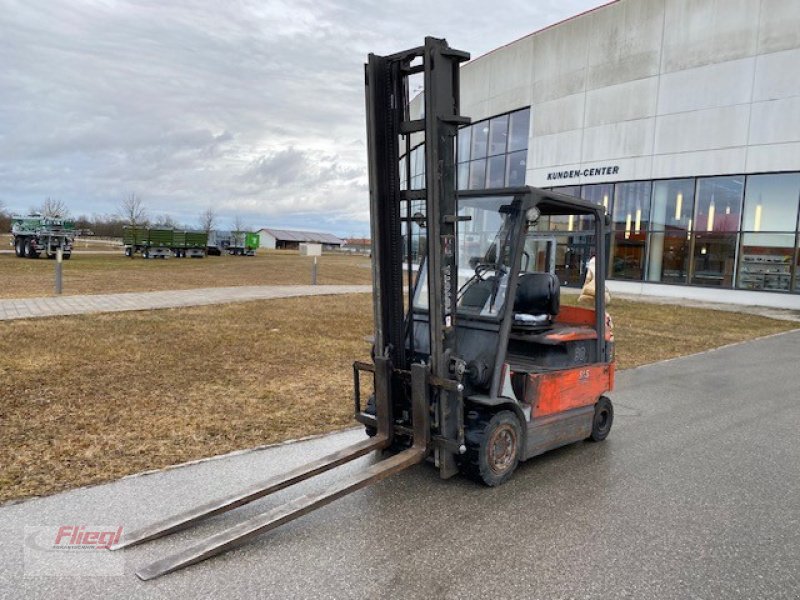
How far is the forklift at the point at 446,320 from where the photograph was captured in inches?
160

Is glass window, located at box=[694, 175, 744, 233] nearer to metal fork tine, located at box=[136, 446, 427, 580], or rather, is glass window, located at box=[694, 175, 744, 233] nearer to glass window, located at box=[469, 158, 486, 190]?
glass window, located at box=[469, 158, 486, 190]

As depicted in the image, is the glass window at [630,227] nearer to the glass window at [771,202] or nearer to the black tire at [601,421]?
the glass window at [771,202]

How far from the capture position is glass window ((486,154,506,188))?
A: 32.6m

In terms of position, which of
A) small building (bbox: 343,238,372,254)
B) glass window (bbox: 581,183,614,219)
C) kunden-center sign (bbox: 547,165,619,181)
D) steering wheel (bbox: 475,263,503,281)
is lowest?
small building (bbox: 343,238,372,254)

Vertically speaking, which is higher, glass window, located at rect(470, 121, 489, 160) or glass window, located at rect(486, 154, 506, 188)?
glass window, located at rect(470, 121, 489, 160)

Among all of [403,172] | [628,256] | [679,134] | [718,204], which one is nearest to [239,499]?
[403,172]

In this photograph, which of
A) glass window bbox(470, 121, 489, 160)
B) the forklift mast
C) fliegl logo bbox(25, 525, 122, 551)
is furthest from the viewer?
glass window bbox(470, 121, 489, 160)

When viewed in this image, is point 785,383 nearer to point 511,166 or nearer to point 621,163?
point 621,163

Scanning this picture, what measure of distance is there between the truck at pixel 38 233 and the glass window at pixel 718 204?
35440 millimetres

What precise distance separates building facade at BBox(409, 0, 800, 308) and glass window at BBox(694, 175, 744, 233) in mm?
42

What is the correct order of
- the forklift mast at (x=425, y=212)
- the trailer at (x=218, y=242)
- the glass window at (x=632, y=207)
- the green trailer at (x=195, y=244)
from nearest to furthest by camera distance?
the forklift mast at (x=425, y=212) → the glass window at (x=632, y=207) → the green trailer at (x=195, y=244) → the trailer at (x=218, y=242)

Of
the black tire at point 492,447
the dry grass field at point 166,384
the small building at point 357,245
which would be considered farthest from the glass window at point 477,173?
the small building at point 357,245

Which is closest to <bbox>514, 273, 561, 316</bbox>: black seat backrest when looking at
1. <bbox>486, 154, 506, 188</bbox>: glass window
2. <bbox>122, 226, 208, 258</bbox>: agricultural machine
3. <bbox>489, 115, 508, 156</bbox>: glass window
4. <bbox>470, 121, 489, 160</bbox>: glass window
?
<bbox>486, 154, 506, 188</bbox>: glass window

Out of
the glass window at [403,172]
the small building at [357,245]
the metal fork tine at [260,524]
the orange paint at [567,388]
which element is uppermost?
the glass window at [403,172]
